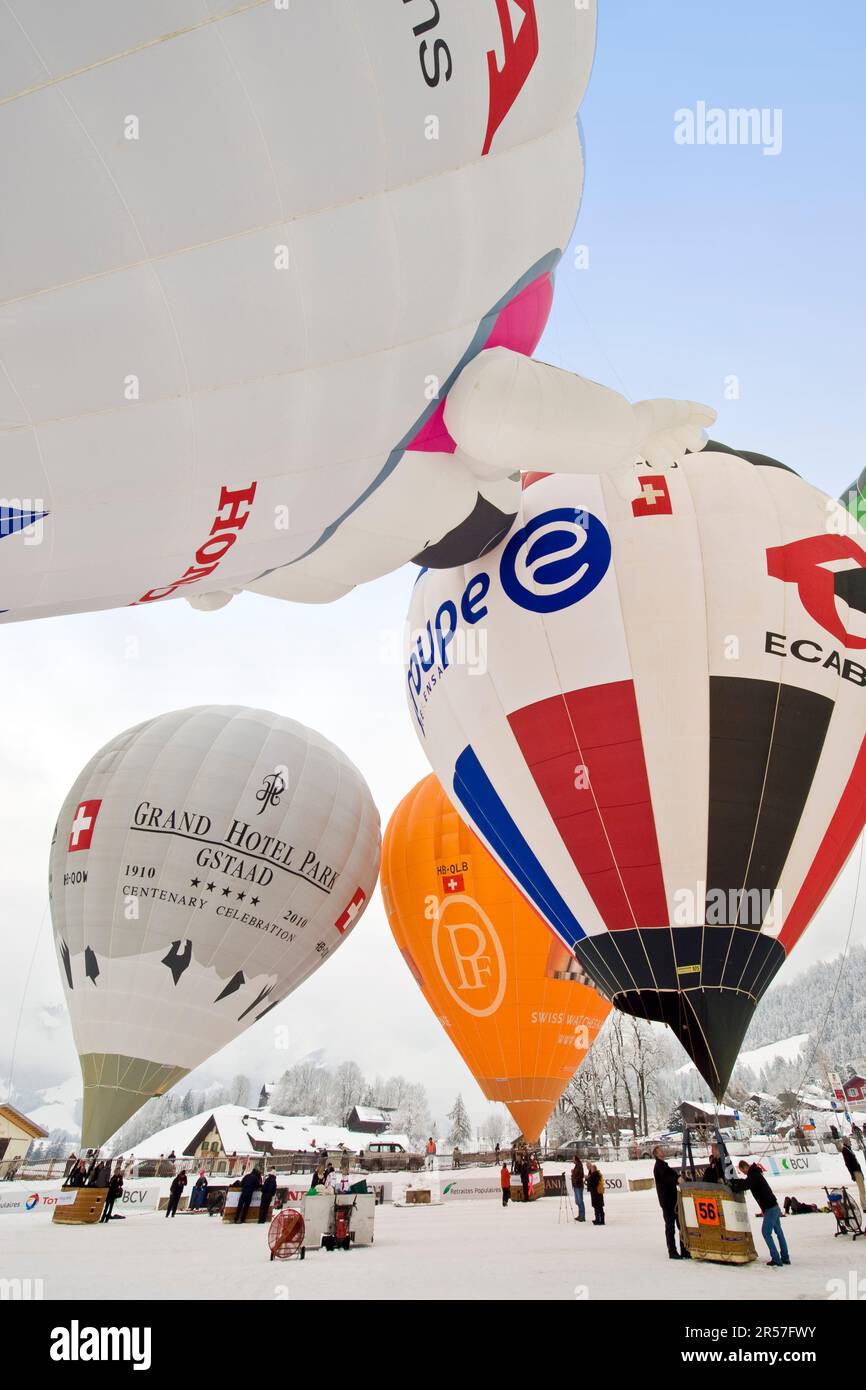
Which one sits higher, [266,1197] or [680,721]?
[680,721]

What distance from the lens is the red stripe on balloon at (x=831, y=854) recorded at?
351 inches

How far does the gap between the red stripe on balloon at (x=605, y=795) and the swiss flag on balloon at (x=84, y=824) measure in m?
7.78

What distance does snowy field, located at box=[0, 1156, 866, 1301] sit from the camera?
6.04 meters

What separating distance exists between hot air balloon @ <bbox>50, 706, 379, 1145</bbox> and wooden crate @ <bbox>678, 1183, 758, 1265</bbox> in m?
7.54

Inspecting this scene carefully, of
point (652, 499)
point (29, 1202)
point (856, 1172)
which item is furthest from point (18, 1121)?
point (652, 499)

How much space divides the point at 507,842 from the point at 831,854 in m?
3.25

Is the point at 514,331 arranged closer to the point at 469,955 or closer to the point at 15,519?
the point at 15,519

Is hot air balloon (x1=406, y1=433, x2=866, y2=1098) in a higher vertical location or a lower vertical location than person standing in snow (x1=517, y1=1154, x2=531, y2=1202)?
higher

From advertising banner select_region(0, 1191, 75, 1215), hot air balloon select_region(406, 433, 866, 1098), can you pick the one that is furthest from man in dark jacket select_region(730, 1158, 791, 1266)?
advertising banner select_region(0, 1191, 75, 1215)

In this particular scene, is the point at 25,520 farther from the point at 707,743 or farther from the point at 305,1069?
the point at 305,1069

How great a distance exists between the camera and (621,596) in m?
8.95

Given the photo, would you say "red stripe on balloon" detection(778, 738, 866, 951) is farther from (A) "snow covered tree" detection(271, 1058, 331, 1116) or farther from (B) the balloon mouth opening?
(A) "snow covered tree" detection(271, 1058, 331, 1116)

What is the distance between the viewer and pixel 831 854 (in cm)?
927

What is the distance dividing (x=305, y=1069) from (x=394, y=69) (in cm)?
10914
